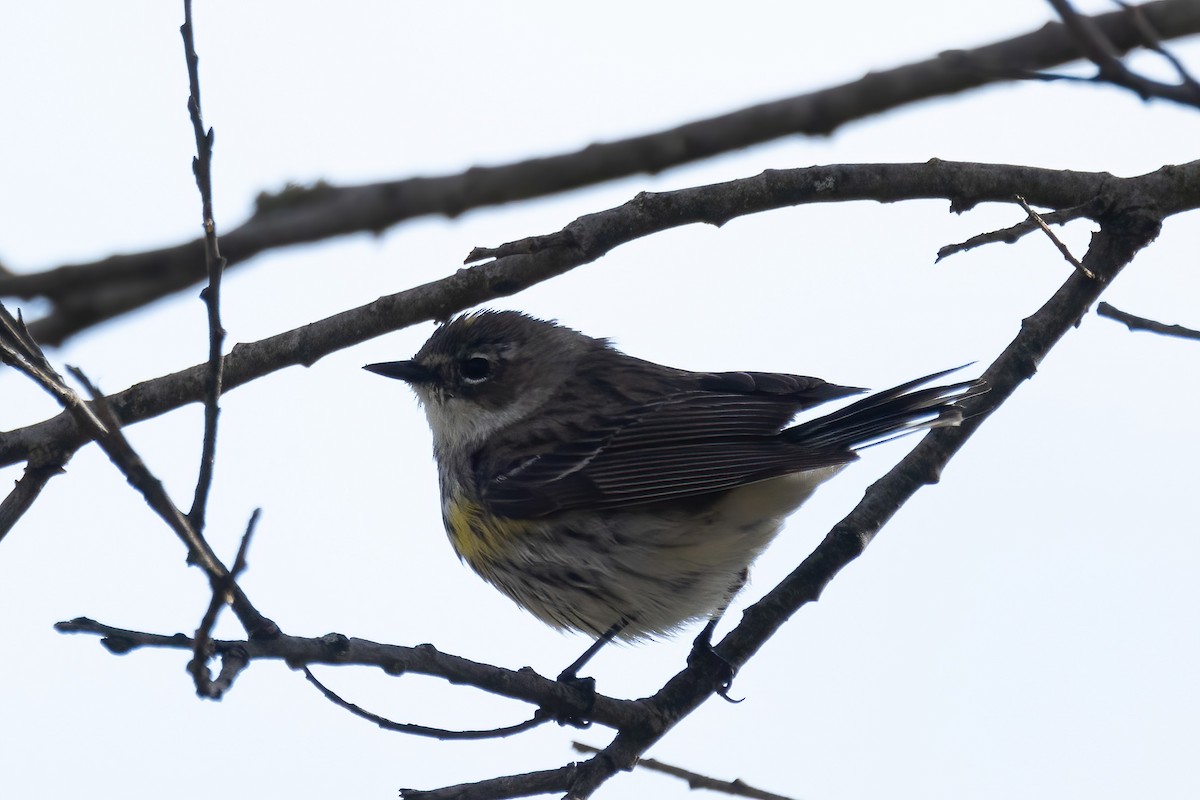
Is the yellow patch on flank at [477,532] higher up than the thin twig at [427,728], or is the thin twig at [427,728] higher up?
the yellow patch on flank at [477,532]

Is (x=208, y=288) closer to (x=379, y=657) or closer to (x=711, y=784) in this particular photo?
(x=379, y=657)

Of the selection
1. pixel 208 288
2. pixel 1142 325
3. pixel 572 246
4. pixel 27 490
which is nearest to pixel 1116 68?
pixel 1142 325

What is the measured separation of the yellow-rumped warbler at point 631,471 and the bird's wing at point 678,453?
0.04 feet

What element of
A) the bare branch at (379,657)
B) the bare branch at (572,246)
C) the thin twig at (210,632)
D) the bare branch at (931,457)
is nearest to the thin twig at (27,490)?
the bare branch at (572,246)

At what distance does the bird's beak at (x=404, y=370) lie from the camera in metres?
8.91

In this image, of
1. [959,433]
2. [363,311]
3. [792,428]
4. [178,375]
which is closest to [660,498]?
[792,428]

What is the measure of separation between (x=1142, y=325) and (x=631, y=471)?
3.42 m

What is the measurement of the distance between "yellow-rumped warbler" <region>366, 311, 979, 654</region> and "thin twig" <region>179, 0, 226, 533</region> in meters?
3.58

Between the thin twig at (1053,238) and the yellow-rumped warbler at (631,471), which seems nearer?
the thin twig at (1053,238)

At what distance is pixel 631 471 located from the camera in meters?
7.66

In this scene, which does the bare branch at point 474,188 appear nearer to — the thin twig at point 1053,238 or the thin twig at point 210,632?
the thin twig at point 1053,238

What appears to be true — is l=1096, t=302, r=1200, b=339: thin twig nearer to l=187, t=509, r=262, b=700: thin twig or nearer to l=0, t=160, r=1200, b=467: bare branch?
l=0, t=160, r=1200, b=467: bare branch

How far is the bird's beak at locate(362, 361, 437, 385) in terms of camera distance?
891 centimetres

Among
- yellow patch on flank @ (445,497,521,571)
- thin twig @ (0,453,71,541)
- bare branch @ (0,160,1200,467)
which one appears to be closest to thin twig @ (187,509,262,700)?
thin twig @ (0,453,71,541)
